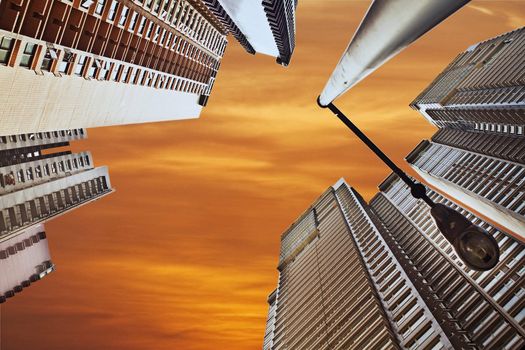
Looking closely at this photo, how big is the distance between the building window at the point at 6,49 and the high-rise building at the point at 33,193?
69.0 meters

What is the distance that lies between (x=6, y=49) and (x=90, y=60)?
50.9 feet

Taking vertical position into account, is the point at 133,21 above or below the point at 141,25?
above

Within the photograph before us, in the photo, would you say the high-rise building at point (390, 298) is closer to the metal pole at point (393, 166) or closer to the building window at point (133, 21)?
the building window at point (133, 21)

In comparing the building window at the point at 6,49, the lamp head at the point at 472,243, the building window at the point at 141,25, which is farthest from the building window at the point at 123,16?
the lamp head at the point at 472,243

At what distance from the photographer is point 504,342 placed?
67.0m

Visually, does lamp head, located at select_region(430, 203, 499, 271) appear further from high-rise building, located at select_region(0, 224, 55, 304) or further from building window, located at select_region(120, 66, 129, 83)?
high-rise building, located at select_region(0, 224, 55, 304)

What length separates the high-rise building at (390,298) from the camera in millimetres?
72062

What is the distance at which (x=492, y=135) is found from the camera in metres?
176

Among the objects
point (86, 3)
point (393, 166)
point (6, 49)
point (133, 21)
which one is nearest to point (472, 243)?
point (393, 166)

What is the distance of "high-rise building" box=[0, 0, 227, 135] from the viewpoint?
138 ft

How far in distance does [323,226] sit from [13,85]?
512 ft

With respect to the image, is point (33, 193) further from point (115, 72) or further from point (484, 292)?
point (484, 292)

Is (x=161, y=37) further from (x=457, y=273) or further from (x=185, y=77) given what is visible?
(x=457, y=273)

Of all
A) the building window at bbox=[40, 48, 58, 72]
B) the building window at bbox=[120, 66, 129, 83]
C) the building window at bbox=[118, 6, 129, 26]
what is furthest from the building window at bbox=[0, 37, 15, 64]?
the building window at bbox=[120, 66, 129, 83]
